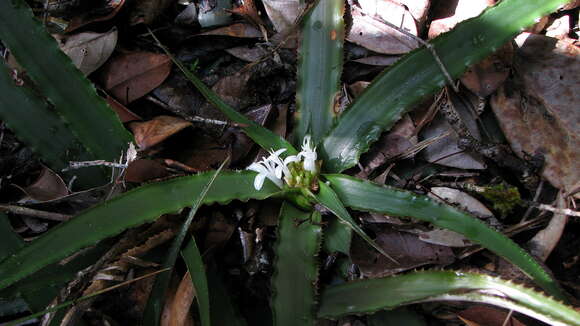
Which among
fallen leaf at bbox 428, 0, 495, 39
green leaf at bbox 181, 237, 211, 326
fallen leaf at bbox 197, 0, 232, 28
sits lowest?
green leaf at bbox 181, 237, 211, 326

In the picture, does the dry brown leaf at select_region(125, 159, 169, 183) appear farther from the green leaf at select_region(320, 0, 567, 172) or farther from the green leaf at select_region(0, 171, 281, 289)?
the green leaf at select_region(320, 0, 567, 172)

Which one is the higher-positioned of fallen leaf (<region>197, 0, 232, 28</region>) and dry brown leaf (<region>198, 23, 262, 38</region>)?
fallen leaf (<region>197, 0, 232, 28</region>)

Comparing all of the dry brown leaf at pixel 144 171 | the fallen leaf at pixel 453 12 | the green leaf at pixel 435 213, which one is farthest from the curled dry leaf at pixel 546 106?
the dry brown leaf at pixel 144 171

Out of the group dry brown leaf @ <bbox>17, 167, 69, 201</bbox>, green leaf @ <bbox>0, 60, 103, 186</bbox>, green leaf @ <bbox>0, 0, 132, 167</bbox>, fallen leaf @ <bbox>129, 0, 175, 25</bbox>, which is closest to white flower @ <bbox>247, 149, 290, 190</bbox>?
green leaf @ <bbox>0, 0, 132, 167</bbox>

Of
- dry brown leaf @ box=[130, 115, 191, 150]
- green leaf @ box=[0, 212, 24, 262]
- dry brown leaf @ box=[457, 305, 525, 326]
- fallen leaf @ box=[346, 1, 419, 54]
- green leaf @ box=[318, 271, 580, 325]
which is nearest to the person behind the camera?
green leaf @ box=[318, 271, 580, 325]

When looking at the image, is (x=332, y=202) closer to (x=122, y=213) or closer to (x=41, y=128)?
(x=122, y=213)

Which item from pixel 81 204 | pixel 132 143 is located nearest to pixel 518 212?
pixel 132 143

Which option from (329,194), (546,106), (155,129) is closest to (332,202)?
(329,194)
